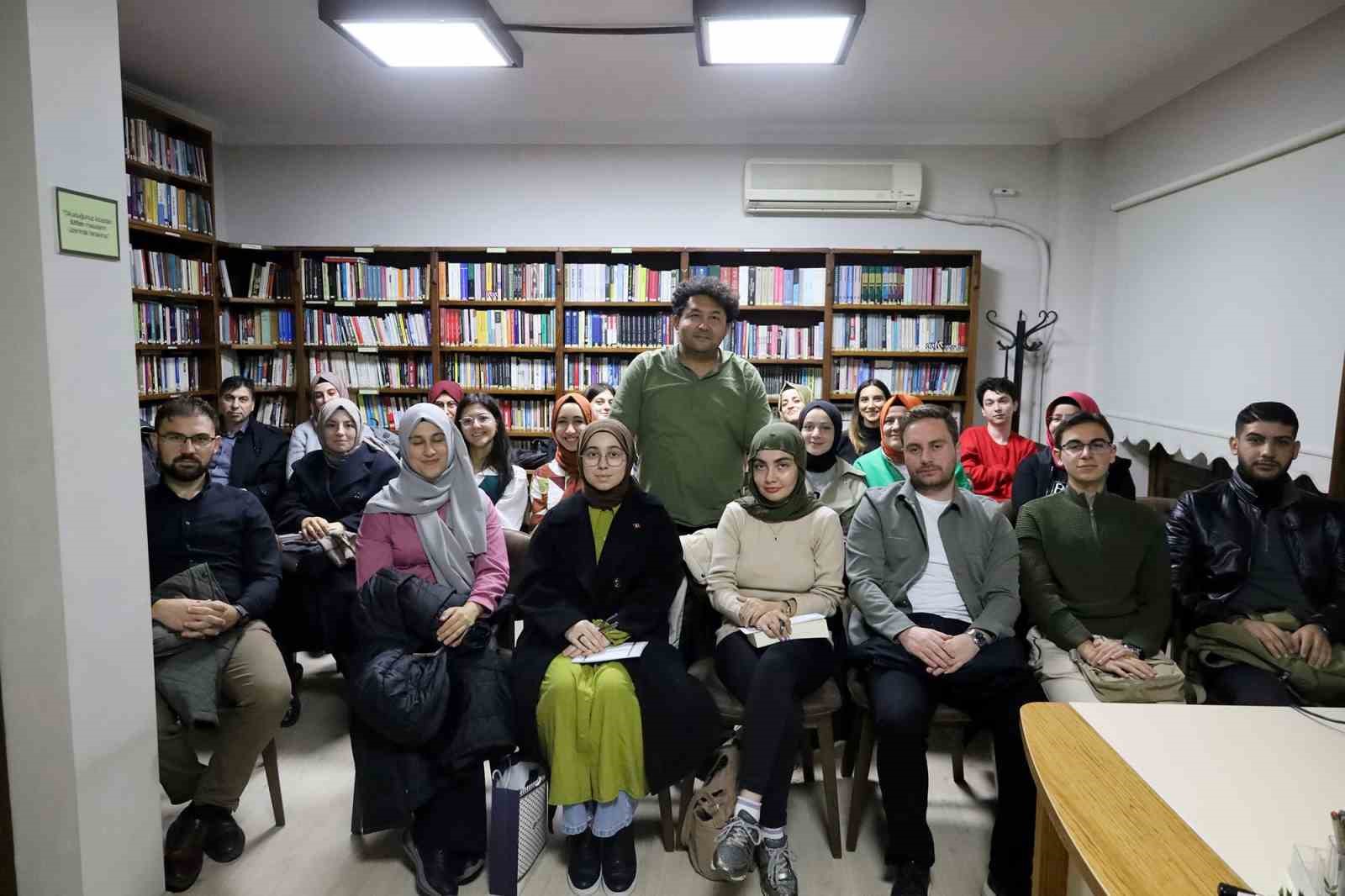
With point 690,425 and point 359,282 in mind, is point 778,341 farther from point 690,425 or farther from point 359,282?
point 359,282

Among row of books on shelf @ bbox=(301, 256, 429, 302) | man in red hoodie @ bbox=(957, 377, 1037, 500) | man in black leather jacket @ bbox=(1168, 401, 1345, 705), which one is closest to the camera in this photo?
man in black leather jacket @ bbox=(1168, 401, 1345, 705)

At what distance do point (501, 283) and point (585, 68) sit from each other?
5.25ft

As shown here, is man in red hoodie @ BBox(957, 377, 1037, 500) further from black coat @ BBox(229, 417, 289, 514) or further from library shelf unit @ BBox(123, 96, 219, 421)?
library shelf unit @ BBox(123, 96, 219, 421)

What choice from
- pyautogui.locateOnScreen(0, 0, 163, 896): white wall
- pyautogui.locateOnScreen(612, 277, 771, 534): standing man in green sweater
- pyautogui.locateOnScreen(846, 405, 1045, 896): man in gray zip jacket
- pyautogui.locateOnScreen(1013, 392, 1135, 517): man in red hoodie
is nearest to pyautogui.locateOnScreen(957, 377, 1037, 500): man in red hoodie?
pyautogui.locateOnScreen(1013, 392, 1135, 517): man in red hoodie

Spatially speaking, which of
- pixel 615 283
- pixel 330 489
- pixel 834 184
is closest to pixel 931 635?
pixel 330 489

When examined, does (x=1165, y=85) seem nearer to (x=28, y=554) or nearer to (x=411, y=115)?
(x=411, y=115)

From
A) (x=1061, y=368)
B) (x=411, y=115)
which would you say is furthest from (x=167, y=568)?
(x=1061, y=368)

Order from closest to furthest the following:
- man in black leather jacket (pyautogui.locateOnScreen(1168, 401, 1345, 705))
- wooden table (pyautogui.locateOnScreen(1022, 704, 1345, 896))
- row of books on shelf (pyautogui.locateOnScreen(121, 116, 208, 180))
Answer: wooden table (pyautogui.locateOnScreen(1022, 704, 1345, 896)), man in black leather jacket (pyautogui.locateOnScreen(1168, 401, 1345, 705)), row of books on shelf (pyautogui.locateOnScreen(121, 116, 208, 180))

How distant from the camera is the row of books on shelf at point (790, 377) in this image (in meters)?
5.23

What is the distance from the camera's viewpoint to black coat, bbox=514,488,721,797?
2062 millimetres

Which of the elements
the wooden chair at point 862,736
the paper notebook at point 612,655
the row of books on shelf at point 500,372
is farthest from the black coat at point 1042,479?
the row of books on shelf at point 500,372

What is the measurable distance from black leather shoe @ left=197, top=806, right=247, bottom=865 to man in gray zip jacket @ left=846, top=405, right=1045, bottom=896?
184 cm

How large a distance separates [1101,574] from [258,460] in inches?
138

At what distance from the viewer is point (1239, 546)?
7.85 ft
